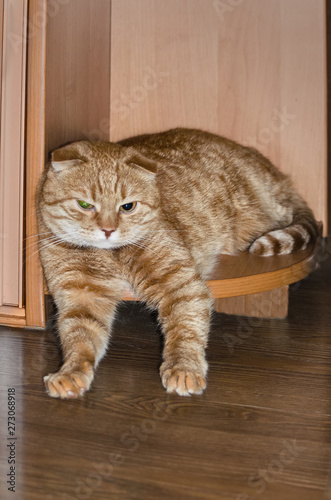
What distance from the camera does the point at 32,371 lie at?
2166 mm

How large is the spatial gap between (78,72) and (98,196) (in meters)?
1.05

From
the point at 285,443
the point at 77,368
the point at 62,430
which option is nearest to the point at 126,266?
the point at 77,368

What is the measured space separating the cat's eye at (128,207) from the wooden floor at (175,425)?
0.56 meters

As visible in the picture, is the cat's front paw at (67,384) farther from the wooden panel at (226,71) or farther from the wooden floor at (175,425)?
the wooden panel at (226,71)

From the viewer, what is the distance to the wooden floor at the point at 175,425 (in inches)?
57.6

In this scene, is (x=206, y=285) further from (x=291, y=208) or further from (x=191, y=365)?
(x=291, y=208)

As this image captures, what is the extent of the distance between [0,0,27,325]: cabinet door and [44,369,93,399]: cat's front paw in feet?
2.41

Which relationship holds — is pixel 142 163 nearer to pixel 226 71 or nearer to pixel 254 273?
pixel 254 273

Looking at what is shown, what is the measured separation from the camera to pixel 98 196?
218 cm

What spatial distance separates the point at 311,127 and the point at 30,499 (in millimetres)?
2838

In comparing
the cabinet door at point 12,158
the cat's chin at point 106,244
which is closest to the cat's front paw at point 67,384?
the cat's chin at point 106,244

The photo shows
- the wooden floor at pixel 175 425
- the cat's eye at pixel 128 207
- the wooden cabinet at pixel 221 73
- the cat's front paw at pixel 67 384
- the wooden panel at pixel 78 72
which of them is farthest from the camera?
the wooden cabinet at pixel 221 73

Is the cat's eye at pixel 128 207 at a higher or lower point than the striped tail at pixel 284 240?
higher

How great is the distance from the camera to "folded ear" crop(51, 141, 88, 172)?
2.16 m
